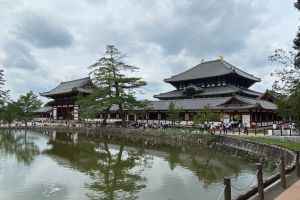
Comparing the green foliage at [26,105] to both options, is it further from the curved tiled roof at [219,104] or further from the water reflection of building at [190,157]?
the water reflection of building at [190,157]

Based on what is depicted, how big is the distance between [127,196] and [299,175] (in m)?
7.23

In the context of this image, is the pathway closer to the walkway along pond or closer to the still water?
the walkway along pond

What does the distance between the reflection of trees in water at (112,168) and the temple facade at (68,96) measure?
119 ft

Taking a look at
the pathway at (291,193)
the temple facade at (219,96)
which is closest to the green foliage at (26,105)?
the temple facade at (219,96)

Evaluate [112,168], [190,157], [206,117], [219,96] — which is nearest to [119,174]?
[112,168]

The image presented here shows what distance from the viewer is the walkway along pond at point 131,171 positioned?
1430 cm

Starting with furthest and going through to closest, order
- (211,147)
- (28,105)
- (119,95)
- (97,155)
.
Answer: (28,105) < (119,95) < (211,147) < (97,155)

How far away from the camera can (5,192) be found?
46.9 feet

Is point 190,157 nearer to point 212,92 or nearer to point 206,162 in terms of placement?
point 206,162

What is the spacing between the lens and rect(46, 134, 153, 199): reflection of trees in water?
568 inches

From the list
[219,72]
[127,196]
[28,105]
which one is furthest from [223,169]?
[28,105]

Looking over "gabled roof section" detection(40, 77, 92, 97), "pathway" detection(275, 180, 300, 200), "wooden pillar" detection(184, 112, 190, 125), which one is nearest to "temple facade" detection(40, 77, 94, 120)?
"gabled roof section" detection(40, 77, 92, 97)

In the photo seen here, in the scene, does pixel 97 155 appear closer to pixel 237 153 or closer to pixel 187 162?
pixel 187 162

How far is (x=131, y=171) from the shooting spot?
63.7ft
